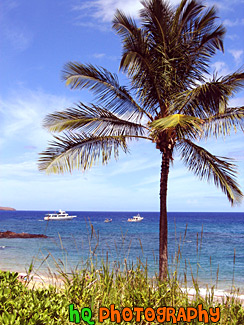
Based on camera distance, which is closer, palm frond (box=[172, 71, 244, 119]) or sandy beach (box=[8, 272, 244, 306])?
sandy beach (box=[8, 272, 244, 306])

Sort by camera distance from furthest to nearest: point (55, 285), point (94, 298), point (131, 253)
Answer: point (131, 253), point (55, 285), point (94, 298)

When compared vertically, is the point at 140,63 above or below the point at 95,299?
above

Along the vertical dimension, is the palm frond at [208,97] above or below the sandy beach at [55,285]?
above

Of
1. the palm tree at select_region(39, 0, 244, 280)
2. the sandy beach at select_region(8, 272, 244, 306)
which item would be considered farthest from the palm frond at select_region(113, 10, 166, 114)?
the sandy beach at select_region(8, 272, 244, 306)

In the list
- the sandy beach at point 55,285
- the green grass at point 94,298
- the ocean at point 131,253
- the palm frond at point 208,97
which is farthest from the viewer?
the palm frond at point 208,97

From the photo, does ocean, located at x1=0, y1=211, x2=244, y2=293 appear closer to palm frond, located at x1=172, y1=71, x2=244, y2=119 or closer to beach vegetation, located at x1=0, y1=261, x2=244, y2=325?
beach vegetation, located at x1=0, y1=261, x2=244, y2=325

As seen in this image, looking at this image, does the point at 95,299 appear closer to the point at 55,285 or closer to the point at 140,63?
the point at 55,285

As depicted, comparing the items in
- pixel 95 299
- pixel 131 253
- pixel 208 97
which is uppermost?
pixel 208 97

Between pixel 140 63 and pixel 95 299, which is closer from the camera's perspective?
pixel 95 299

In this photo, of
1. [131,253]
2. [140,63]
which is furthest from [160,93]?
[131,253]

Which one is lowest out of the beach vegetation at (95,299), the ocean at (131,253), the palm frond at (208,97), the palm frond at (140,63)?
the ocean at (131,253)

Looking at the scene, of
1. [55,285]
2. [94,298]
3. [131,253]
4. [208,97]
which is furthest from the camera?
[131,253]

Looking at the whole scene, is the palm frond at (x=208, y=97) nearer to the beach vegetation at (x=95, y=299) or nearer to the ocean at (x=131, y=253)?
the ocean at (x=131, y=253)

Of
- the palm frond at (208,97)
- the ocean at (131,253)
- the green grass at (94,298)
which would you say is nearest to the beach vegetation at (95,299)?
the green grass at (94,298)
